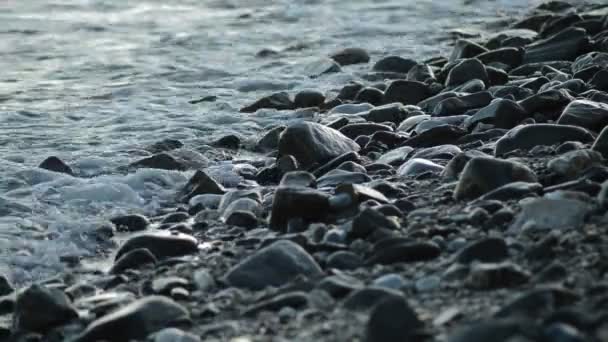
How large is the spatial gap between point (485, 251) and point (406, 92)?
339cm

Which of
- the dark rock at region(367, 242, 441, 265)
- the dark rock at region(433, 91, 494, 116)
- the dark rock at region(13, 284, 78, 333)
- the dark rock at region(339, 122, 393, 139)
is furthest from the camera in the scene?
the dark rock at region(433, 91, 494, 116)

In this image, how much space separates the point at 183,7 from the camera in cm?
1127

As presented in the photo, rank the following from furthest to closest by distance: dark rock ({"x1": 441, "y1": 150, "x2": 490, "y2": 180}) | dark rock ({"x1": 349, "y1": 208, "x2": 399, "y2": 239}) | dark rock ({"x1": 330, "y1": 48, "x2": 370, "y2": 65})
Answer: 1. dark rock ({"x1": 330, "y1": 48, "x2": 370, "y2": 65})
2. dark rock ({"x1": 441, "y1": 150, "x2": 490, "y2": 180})
3. dark rock ({"x1": 349, "y1": 208, "x2": 399, "y2": 239})

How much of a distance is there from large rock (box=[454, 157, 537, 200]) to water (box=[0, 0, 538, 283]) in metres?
1.53

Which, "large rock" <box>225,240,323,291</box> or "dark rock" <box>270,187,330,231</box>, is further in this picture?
"dark rock" <box>270,187,330,231</box>

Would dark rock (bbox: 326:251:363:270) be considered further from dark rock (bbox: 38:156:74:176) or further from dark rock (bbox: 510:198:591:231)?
dark rock (bbox: 38:156:74:176)

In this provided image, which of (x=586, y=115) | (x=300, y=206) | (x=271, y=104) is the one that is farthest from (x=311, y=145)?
(x=271, y=104)

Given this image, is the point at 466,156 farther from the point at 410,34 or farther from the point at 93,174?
the point at 410,34

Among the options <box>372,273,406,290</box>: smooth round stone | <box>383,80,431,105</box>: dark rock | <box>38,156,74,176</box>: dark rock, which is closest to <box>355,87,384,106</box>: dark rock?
<box>383,80,431,105</box>: dark rock

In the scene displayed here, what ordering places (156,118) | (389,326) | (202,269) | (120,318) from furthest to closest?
(156,118), (202,269), (120,318), (389,326)

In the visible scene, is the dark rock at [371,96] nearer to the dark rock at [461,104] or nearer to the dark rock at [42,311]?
the dark rock at [461,104]

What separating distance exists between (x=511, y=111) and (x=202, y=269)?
220 cm

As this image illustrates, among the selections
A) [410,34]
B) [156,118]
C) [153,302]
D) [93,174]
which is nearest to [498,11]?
[410,34]

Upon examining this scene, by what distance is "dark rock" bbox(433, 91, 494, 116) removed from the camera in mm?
5254
